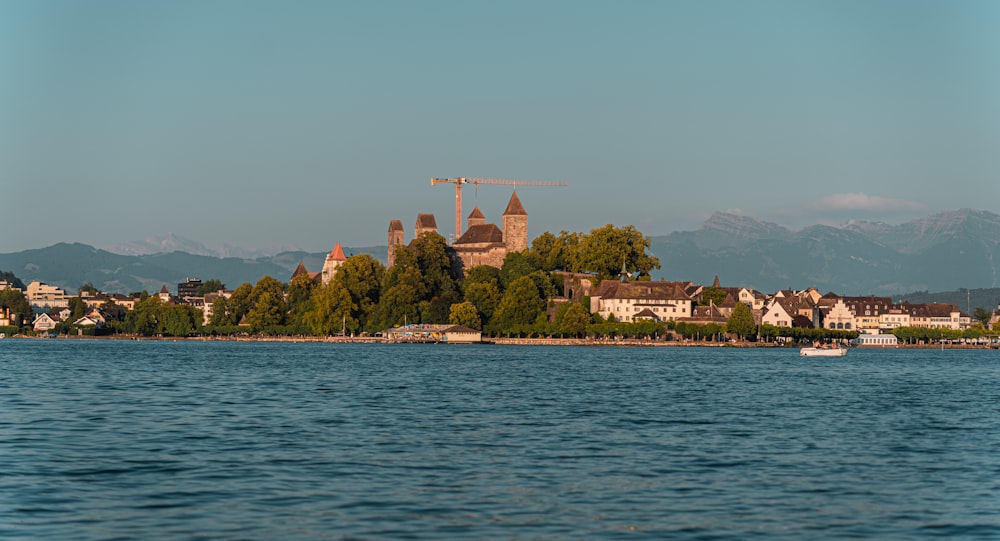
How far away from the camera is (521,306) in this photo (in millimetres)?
135375

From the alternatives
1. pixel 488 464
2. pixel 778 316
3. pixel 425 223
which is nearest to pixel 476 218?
pixel 425 223

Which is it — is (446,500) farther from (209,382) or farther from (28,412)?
(209,382)

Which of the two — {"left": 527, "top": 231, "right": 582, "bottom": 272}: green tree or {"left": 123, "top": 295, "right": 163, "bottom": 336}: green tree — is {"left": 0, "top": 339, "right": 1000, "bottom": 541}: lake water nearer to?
{"left": 527, "top": 231, "right": 582, "bottom": 272}: green tree

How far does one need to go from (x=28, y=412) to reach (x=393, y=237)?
14973 cm

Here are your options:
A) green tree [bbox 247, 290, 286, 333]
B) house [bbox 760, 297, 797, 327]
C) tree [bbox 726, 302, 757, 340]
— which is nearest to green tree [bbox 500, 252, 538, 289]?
tree [bbox 726, 302, 757, 340]

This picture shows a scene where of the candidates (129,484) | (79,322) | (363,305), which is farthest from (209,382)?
(79,322)

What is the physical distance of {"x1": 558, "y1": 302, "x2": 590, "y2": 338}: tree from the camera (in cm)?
13075

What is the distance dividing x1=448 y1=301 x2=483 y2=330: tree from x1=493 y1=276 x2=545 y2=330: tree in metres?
2.99

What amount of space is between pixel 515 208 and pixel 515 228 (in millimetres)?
2928

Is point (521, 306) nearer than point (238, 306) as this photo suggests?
Yes

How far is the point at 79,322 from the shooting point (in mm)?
193625

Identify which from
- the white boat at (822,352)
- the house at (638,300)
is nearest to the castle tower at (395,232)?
the house at (638,300)

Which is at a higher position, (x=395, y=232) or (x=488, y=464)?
(x=395, y=232)

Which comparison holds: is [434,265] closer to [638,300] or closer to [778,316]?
[638,300]
